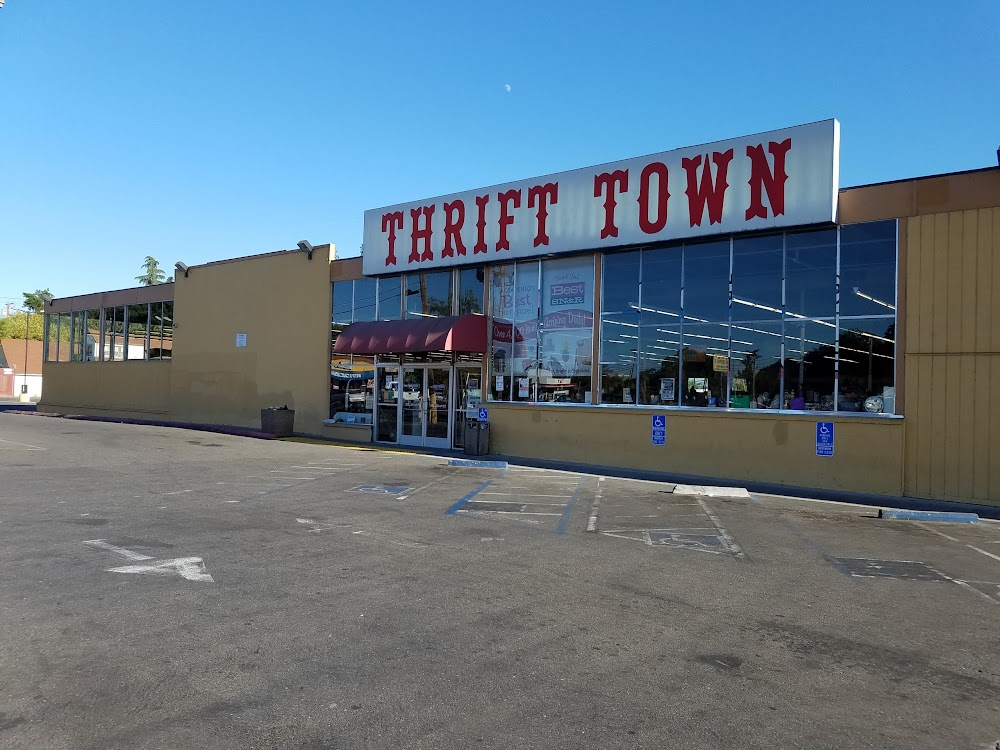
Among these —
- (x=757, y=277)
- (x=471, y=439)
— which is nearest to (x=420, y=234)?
(x=471, y=439)

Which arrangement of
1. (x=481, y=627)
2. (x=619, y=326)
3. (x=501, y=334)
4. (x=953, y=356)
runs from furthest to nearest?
(x=501, y=334), (x=619, y=326), (x=953, y=356), (x=481, y=627)

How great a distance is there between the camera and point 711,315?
15797 mm

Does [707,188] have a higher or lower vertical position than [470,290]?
higher

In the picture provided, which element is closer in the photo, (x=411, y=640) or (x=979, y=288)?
(x=411, y=640)

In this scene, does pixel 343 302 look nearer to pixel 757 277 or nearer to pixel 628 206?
pixel 628 206

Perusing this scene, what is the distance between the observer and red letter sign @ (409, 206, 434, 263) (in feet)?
67.7

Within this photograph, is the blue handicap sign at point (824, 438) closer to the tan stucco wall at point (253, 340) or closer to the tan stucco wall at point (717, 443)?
the tan stucco wall at point (717, 443)

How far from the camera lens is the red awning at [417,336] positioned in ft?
60.9

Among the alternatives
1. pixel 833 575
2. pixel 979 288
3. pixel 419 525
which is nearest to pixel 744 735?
pixel 833 575

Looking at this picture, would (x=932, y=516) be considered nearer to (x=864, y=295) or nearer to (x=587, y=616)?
(x=864, y=295)

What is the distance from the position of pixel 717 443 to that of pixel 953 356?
15.6 feet

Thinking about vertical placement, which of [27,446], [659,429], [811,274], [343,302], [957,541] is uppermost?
[343,302]

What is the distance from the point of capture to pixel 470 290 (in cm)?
2011

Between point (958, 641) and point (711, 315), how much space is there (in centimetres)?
1103
